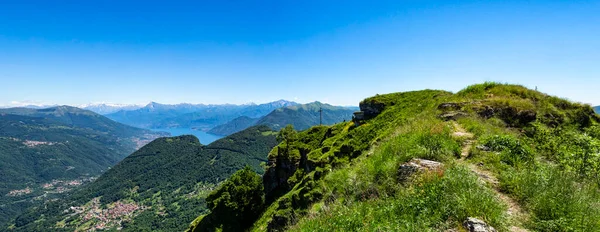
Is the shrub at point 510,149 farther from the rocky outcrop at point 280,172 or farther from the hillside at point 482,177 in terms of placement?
the rocky outcrop at point 280,172

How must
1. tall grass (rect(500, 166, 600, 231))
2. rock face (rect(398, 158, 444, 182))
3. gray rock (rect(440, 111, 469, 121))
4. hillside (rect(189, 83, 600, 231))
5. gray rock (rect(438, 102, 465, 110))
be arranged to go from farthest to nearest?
gray rock (rect(438, 102, 465, 110))
gray rock (rect(440, 111, 469, 121))
rock face (rect(398, 158, 444, 182))
hillside (rect(189, 83, 600, 231))
tall grass (rect(500, 166, 600, 231))

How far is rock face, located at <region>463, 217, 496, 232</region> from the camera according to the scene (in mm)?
4297

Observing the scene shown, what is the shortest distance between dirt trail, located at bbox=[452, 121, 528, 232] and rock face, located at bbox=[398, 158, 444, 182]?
0.96m

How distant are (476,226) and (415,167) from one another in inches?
114

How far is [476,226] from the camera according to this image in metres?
4.35

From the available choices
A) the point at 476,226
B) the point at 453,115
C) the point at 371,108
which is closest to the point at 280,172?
the point at 371,108

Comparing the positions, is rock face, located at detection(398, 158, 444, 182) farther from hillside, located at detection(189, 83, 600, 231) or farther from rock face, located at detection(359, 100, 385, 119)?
rock face, located at detection(359, 100, 385, 119)

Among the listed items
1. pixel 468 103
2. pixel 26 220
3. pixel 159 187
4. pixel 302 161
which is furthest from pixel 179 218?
pixel 468 103

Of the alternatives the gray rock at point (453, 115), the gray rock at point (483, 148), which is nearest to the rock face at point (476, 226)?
the gray rock at point (483, 148)

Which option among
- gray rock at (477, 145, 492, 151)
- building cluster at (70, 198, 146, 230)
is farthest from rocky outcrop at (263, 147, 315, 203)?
building cluster at (70, 198, 146, 230)

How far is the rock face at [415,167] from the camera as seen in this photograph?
698 cm

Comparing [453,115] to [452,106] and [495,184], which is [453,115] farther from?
[495,184]

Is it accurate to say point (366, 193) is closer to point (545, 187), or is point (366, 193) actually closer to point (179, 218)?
point (545, 187)

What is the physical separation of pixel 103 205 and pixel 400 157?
239032mm
